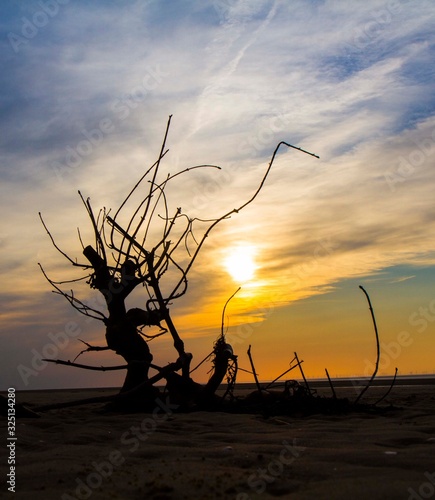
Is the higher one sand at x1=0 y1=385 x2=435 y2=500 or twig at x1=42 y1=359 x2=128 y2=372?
twig at x1=42 y1=359 x2=128 y2=372

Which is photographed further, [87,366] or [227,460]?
[87,366]

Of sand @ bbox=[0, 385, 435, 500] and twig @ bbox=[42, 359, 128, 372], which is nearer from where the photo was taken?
sand @ bbox=[0, 385, 435, 500]

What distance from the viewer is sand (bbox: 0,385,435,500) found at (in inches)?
108

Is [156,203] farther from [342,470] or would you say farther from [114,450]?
[342,470]

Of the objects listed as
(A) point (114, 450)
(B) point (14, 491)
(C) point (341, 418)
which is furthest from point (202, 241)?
(B) point (14, 491)

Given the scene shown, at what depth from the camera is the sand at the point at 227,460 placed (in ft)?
8.98

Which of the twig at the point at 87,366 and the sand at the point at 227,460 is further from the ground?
the twig at the point at 87,366

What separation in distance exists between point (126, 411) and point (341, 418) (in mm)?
2621

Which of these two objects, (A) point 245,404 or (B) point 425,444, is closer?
(B) point 425,444

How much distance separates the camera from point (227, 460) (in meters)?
3.39

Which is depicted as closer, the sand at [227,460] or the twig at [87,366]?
the sand at [227,460]

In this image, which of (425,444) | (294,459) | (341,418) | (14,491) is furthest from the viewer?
(341,418)

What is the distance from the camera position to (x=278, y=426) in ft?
17.0

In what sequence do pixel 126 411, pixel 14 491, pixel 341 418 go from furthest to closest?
pixel 126 411 < pixel 341 418 < pixel 14 491
